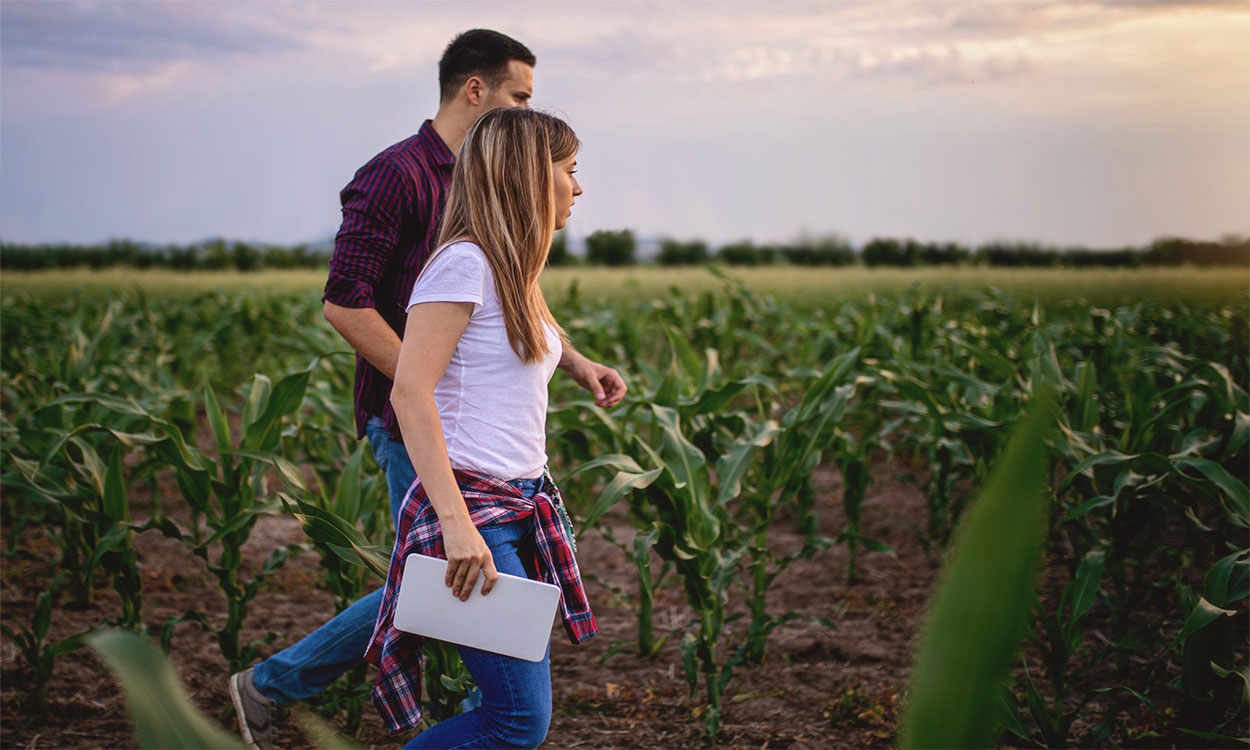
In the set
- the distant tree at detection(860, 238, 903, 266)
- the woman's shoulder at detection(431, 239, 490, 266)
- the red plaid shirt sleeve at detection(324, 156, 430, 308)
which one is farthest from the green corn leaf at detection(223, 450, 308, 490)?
the distant tree at detection(860, 238, 903, 266)

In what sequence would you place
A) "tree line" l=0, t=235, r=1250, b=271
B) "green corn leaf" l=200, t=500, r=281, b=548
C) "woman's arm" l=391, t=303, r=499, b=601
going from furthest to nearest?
"tree line" l=0, t=235, r=1250, b=271
"green corn leaf" l=200, t=500, r=281, b=548
"woman's arm" l=391, t=303, r=499, b=601

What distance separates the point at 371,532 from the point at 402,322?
0.85 m

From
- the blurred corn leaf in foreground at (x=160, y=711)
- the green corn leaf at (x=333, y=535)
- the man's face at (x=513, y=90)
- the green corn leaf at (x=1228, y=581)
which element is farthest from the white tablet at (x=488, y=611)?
the green corn leaf at (x=1228, y=581)

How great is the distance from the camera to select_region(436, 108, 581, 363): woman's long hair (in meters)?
1.31

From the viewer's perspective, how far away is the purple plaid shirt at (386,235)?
5.28 ft

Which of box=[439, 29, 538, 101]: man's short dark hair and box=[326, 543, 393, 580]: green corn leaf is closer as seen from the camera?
box=[326, 543, 393, 580]: green corn leaf

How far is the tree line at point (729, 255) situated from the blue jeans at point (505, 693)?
9.18 feet

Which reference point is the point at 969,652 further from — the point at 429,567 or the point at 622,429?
the point at 622,429

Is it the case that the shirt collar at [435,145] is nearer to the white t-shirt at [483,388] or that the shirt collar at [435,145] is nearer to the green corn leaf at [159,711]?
the white t-shirt at [483,388]

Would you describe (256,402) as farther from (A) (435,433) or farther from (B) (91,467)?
(A) (435,433)

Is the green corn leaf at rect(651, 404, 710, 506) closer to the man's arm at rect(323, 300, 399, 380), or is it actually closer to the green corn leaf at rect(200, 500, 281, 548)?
the man's arm at rect(323, 300, 399, 380)

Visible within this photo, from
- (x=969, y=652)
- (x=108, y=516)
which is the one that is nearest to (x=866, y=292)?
(x=108, y=516)

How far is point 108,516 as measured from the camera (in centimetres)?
208

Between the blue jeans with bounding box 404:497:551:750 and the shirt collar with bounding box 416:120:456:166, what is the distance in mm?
767
